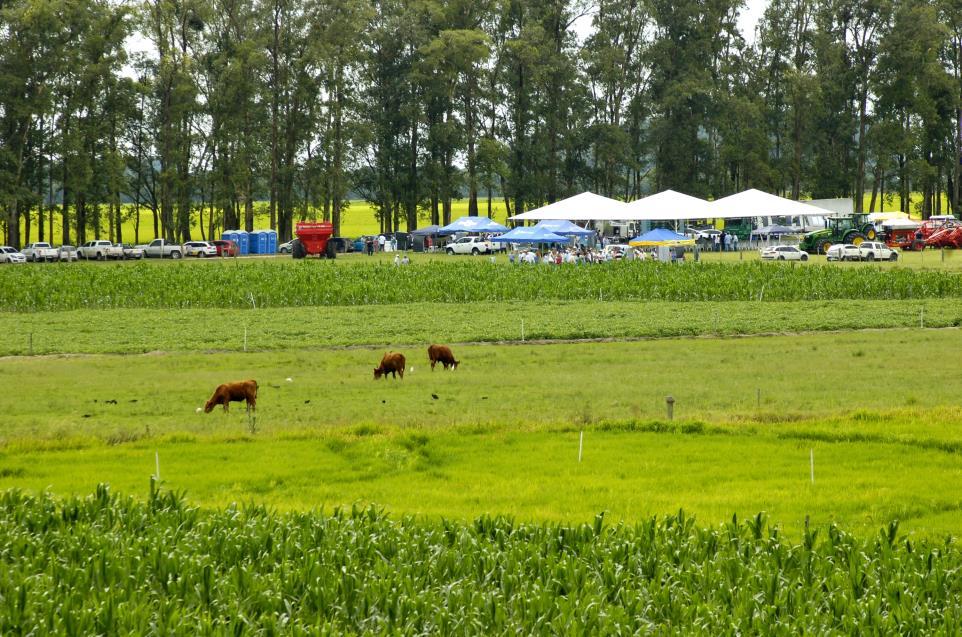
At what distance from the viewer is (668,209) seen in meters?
72.7

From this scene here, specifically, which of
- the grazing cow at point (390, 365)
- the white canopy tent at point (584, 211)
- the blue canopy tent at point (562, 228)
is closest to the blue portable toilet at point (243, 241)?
the blue canopy tent at point (562, 228)

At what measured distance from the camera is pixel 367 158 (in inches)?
4117

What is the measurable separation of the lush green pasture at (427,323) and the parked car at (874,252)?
23.8 metres

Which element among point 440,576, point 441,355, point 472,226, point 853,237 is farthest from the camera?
point 472,226

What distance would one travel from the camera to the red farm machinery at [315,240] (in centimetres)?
8125

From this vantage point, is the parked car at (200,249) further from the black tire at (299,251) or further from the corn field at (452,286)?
the corn field at (452,286)

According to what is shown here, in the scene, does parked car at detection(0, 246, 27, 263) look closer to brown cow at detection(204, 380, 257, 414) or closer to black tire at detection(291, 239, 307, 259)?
black tire at detection(291, 239, 307, 259)

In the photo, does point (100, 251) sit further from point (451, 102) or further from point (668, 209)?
point (668, 209)

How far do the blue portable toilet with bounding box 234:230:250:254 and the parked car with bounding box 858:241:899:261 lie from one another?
47.0 meters

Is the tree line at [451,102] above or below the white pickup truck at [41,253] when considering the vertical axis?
above

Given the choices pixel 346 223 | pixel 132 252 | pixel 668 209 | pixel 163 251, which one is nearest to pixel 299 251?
pixel 163 251

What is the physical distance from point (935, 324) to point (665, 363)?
14.1m

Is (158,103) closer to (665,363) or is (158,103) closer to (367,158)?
(367,158)

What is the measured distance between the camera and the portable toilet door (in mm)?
90500
